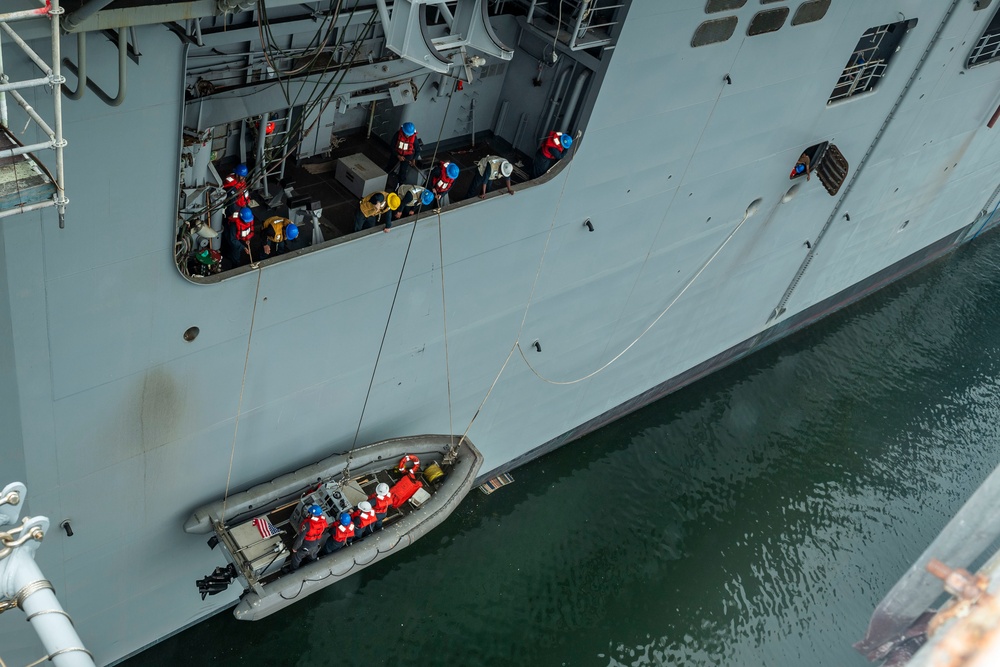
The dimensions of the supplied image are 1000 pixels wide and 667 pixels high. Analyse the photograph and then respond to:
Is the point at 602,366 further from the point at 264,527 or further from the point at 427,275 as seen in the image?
the point at 264,527

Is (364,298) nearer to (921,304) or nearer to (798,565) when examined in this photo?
(798,565)

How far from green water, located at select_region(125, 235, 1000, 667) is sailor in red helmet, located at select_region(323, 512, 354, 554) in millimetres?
2258

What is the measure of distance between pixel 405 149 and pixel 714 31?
3290mm

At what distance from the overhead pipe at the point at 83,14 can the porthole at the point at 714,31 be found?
5.81 meters

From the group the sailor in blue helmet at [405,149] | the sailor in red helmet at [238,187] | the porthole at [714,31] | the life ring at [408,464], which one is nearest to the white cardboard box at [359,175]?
the sailor in blue helmet at [405,149]

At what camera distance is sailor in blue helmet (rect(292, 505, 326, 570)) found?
8312 millimetres

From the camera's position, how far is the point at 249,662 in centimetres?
999

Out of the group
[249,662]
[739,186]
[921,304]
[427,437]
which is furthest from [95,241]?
[921,304]

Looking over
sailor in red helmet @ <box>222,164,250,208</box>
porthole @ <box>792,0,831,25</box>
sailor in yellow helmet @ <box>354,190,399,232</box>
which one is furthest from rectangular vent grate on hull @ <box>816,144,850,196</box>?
sailor in red helmet @ <box>222,164,250,208</box>

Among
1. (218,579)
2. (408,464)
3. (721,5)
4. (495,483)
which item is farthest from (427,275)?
(495,483)

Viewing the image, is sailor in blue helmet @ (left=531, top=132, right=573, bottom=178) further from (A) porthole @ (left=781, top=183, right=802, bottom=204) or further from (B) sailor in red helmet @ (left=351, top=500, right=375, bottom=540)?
(A) porthole @ (left=781, top=183, right=802, bottom=204)

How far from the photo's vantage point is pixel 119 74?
16.3ft

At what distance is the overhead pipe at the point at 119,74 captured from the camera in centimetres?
478

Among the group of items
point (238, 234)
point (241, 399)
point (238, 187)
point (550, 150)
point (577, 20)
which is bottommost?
point (241, 399)
